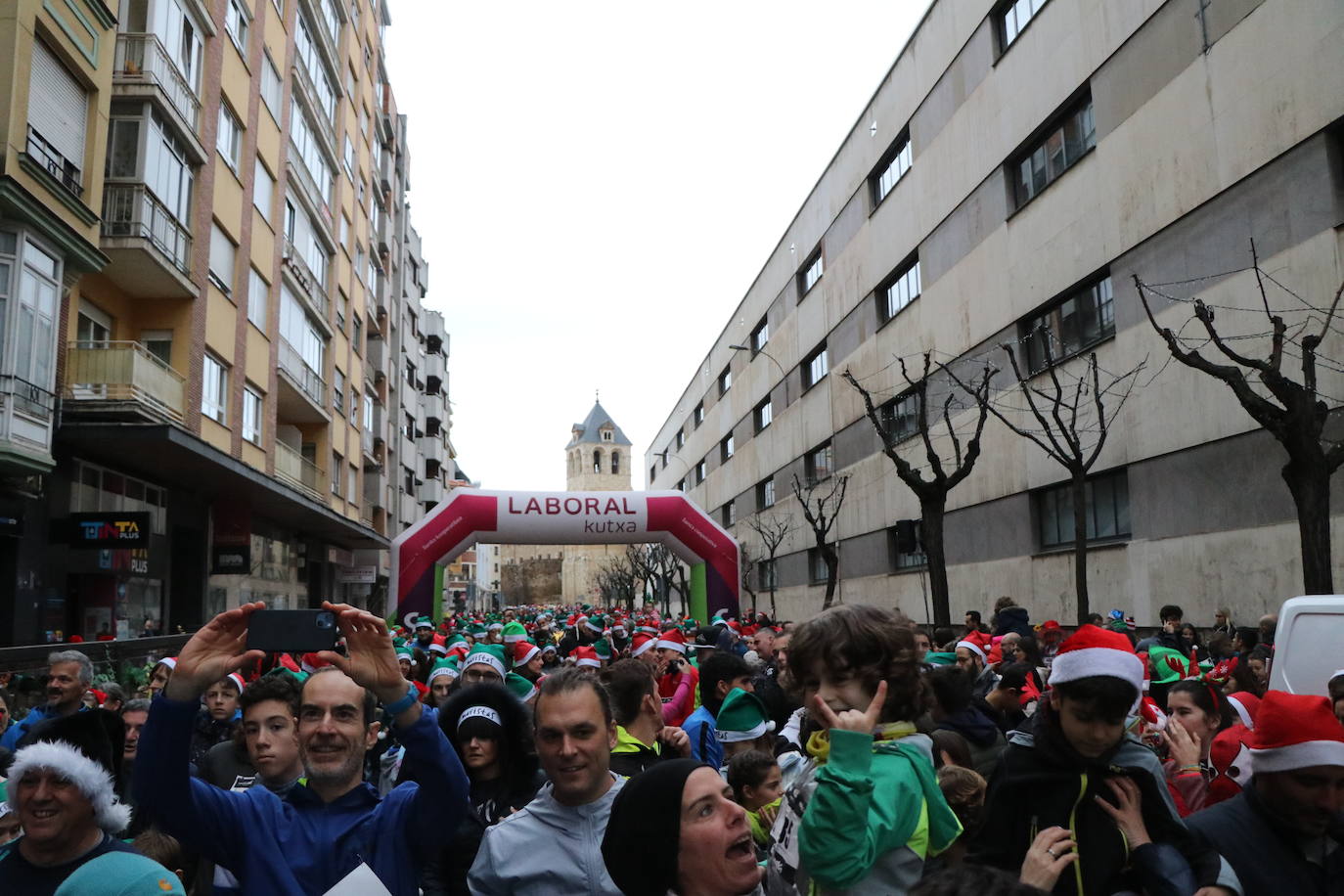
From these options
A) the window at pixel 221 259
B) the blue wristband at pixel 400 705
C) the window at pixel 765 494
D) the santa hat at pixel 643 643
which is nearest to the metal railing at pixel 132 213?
the window at pixel 221 259

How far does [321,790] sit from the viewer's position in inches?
138

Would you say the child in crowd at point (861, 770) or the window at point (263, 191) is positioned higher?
the window at point (263, 191)

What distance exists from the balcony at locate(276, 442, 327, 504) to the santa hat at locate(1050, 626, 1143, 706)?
87.6 feet

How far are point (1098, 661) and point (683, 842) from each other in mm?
1284

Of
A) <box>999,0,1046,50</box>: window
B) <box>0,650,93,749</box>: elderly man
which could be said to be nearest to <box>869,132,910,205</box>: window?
<box>999,0,1046,50</box>: window

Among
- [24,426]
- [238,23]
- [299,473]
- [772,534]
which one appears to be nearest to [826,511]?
[772,534]

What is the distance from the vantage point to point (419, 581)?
2134cm

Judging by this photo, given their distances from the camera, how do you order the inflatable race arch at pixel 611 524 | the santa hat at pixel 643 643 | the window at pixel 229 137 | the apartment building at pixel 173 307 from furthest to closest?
the inflatable race arch at pixel 611 524 → the window at pixel 229 137 → the apartment building at pixel 173 307 → the santa hat at pixel 643 643

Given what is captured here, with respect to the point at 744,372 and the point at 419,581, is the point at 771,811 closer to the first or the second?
the point at 419,581

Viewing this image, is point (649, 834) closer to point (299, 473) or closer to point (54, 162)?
point (54, 162)

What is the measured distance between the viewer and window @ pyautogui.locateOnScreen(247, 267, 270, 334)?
83.0 ft

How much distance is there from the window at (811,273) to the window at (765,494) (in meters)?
8.79

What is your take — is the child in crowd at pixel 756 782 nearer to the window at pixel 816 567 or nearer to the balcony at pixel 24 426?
the balcony at pixel 24 426

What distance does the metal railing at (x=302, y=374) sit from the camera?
2845 cm
